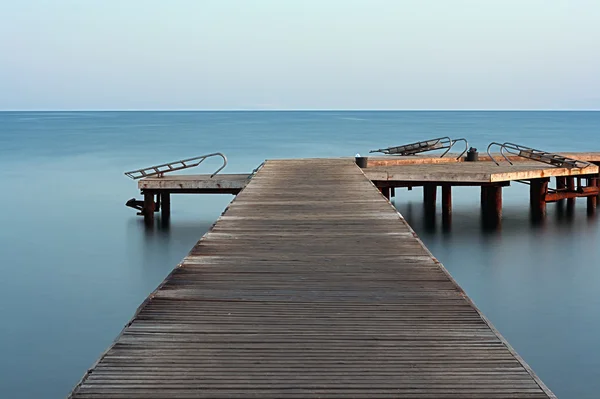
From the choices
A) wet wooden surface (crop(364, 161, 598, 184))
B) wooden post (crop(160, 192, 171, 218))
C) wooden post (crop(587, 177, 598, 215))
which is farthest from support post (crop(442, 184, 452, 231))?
wooden post (crop(160, 192, 171, 218))

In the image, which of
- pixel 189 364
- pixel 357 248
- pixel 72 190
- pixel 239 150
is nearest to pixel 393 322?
pixel 189 364

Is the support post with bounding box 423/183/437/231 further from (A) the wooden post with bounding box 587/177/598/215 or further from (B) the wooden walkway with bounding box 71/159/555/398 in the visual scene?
(B) the wooden walkway with bounding box 71/159/555/398

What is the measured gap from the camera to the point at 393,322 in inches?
148

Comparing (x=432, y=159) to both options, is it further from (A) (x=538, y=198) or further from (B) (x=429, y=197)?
(A) (x=538, y=198)

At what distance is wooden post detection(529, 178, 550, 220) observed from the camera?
1658 cm

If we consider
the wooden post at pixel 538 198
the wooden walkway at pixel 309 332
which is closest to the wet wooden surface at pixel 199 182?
the wooden post at pixel 538 198

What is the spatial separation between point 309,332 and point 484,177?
11.3 meters

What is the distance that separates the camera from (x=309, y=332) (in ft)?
11.7

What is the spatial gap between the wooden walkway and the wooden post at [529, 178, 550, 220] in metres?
11.4

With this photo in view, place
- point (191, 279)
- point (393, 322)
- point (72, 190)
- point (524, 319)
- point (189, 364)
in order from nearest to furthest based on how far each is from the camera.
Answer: point (189, 364)
point (393, 322)
point (191, 279)
point (524, 319)
point (72, 190)

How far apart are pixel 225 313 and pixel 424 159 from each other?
1425cm

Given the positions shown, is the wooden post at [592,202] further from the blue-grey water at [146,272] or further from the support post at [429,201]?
the support post at [429,201]

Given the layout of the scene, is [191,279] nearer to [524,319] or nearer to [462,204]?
[524,319]

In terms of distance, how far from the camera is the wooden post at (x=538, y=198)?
1658 centimetres
